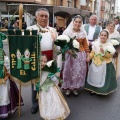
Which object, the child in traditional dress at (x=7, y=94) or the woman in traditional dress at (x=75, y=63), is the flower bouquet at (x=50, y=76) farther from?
the woman in traditional dress at (x=75, y=63)

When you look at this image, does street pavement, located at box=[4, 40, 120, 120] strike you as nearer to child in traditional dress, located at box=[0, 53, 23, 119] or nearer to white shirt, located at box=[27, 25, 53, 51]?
child in traditional dress, located at box=[0, 53, 23, 119]

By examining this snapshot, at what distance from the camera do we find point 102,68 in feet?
14.4

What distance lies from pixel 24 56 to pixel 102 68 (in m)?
1.93

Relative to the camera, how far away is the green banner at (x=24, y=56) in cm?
298

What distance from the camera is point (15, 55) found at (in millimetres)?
3023

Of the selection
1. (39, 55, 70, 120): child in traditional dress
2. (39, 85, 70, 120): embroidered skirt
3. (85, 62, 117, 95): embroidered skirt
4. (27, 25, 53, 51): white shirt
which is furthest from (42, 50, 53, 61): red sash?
(85, 62, 117, 95): embroidered skirt

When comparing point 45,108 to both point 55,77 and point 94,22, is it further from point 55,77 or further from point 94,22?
point 94,22

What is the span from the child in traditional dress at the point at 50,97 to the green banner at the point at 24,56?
6.6 inches

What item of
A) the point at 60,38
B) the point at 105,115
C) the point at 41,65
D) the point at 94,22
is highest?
the point at 94,22

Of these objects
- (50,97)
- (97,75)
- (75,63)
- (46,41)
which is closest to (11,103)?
(50,97)

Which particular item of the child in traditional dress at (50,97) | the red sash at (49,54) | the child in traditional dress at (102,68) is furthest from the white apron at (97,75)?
the child in traditional dress at (50,97)

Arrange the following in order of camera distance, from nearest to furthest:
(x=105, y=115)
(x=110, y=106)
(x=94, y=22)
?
(x=105, y=115) < (x=110, y=106) < (x=94, y=22)

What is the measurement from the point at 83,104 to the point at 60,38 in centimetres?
145

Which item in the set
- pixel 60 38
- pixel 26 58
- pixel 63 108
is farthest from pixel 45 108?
pixel 60 38
